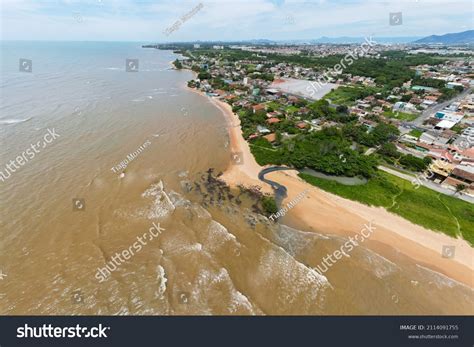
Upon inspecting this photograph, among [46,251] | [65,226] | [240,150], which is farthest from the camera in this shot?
[240,150]

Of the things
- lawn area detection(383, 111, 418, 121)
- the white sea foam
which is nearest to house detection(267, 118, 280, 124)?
lawn area detection(383, 111, 418, 121)

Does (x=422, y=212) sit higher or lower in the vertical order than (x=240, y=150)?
lower

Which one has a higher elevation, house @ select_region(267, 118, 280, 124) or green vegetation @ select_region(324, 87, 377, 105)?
green vegetation @ select_region(324, 87, 377, 105)

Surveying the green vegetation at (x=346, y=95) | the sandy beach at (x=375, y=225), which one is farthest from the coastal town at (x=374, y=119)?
the sandy beach at (x=375, y=225)

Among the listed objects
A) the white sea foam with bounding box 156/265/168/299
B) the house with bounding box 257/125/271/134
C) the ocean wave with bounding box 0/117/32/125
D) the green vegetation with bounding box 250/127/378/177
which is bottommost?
the white sea foam with bounding box 156/265/168/299

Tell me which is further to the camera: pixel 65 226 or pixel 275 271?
pixel 65 226

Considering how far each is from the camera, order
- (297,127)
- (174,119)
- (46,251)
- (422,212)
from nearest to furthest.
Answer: (46,251) < (422,212) < (297,127) < (174,119)

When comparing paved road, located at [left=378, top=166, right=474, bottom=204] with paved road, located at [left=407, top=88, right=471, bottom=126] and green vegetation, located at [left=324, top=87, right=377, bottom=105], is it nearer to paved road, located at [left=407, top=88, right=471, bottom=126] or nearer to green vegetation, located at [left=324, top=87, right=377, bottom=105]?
paved road, located at [left=407, top=88, right=471, bottom=126]
